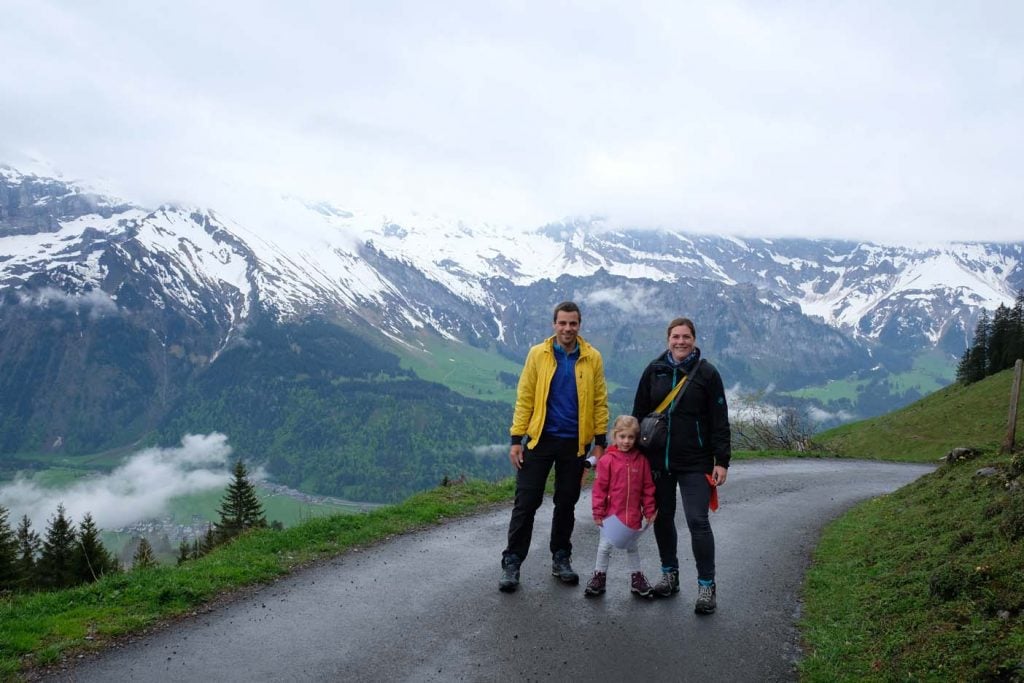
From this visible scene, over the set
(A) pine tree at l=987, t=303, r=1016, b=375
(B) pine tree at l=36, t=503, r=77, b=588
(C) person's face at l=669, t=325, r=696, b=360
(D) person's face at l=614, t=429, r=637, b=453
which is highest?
(C) person's face at l=669, t=325, r=696, b=360

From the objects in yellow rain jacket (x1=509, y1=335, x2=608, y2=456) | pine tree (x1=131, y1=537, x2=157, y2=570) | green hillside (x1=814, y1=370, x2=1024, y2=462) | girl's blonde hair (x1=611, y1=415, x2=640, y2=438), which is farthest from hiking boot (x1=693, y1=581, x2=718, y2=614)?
green hillside (x1=814, y1=370, x2=1024, y2=462)

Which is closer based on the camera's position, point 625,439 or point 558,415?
point 625,439

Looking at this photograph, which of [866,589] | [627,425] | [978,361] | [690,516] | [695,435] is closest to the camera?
[695,435]

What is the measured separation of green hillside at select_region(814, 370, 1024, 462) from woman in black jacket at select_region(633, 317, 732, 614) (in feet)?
100

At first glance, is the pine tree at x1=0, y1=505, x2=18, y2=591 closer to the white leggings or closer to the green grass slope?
the white leggings

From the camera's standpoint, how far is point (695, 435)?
870cm

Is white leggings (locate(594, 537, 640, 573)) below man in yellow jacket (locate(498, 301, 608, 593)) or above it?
below

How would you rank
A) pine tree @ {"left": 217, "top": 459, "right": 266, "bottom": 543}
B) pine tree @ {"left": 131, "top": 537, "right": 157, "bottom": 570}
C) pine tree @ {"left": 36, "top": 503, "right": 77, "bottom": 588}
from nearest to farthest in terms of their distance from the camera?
1. pine tree @ {"left": 131, "top": 537, "right": 157, "bottom": 570}
2. pine tree @ {"left": 36, "top": 503, "right": 77, "bottom": 588}
3. pine tree @ {"left": 217, "top": 459, "right": 266, "bottom": 543}

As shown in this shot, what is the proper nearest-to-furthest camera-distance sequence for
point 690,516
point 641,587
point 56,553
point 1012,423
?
1. point 690,516
2. point 641,587
3. point 1012,423
4. point 56,553

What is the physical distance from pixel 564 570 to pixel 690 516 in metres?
2.17

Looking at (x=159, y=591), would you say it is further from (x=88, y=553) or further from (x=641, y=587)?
(x=88, y=553)

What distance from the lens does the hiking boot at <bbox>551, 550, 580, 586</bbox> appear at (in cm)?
969

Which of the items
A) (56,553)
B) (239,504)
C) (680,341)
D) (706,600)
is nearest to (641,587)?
(706,600)

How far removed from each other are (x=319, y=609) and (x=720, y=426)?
597 cm
